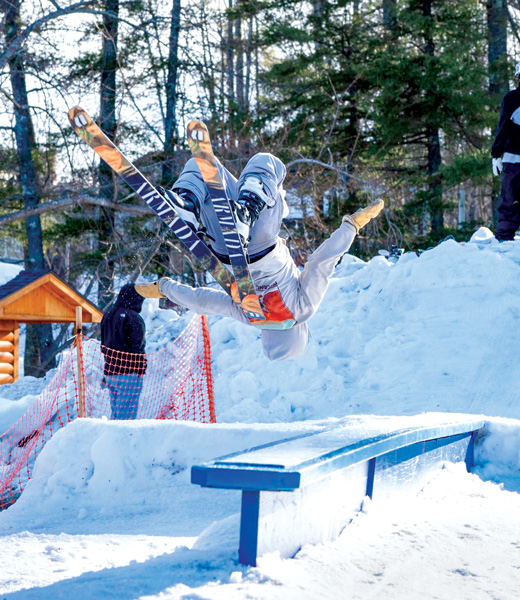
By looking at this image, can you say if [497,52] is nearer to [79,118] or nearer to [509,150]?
[509,150]

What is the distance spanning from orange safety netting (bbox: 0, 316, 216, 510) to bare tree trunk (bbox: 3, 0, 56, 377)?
5681mm

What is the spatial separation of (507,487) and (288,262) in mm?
2353

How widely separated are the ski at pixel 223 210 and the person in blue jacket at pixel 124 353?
381 centimetres

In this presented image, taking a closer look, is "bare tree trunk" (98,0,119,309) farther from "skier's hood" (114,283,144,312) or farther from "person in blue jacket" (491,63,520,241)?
"person in blue jacket" (491,63,520,241)

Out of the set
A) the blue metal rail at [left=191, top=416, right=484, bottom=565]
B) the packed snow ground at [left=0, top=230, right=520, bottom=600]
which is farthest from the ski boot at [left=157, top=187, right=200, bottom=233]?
the packed snow ground at [left=0, top=230, right=520, bottom=600]

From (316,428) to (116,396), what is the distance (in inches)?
143

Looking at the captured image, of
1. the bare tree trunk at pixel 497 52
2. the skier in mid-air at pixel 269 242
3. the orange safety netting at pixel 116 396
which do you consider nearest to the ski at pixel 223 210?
the skier in mid-air at pixel 269 242

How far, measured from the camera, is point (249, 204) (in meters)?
4.21

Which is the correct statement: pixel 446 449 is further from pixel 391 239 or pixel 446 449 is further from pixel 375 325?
pixel 391 239

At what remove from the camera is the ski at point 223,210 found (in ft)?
12.5

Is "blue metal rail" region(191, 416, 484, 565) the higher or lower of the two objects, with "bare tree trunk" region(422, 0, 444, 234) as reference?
lower

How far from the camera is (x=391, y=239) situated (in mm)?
16312

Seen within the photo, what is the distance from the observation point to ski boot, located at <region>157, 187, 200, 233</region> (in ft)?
13.5

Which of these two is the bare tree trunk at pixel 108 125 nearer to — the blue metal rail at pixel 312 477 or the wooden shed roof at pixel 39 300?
the wooden shed roof at pixel 39 300
